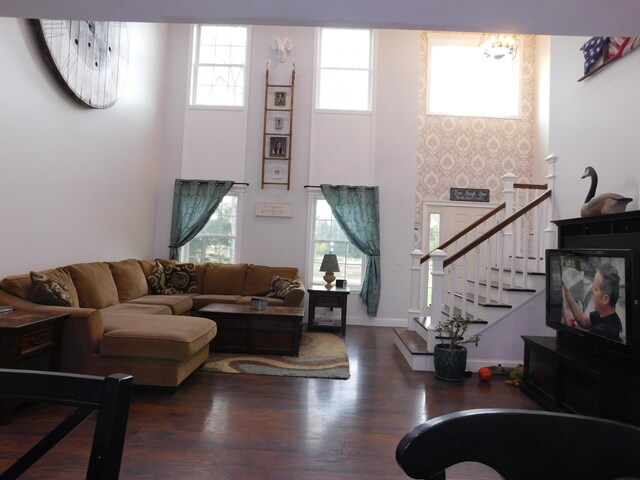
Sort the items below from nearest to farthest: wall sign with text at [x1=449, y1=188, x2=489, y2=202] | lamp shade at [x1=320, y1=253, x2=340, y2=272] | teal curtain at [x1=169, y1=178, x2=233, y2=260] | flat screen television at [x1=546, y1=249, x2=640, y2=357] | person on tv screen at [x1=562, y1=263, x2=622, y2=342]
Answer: flat screen television at [x1=546, y1=249, x2=640, y2=357] → person on tv screen at [x1=562, y1=263, x2=622, y2=342] → lamp shade at [x1=320, y1=253, x2=340, y2=272] → teal curtain at [x1=169, y1=178, x2=233, y2=260] → wall sign with text at [x1=449, y1=188, x2=489, y2=202]

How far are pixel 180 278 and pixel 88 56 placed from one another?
9.83 feet

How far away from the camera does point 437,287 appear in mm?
4141

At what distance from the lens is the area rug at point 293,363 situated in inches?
151

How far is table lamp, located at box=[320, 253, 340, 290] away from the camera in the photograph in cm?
607

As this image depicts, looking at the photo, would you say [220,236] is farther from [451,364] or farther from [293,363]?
[451,364]

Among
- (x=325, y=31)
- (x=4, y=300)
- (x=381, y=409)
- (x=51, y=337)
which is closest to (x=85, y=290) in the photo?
(x=4, y=300)

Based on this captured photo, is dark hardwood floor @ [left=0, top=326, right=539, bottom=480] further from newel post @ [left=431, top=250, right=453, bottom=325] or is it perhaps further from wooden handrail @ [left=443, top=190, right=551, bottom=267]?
wooden handrail @ [left=443, top=190, right=551, bottom=267]

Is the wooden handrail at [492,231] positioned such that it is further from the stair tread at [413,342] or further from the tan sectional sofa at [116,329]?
the tan sectional sofa at [116,329]

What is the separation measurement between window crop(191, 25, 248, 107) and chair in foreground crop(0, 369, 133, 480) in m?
6.55

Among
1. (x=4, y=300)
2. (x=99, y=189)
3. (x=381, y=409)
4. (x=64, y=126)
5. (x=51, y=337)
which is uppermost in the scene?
(x=64, y=126)

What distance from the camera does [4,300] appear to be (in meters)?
3.10

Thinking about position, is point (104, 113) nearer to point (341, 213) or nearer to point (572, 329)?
point (341, 213)

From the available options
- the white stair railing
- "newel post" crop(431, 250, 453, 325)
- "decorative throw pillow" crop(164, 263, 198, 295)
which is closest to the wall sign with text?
the white stair railing

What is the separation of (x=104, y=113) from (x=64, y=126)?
840 millimetres
